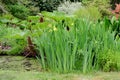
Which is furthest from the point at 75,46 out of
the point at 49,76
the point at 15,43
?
the point at 15,43

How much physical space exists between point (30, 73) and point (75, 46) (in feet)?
3.16

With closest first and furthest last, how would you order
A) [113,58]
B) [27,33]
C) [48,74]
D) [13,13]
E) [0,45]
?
[48,74], [113,58], [27,33], [0,45], [13,13]

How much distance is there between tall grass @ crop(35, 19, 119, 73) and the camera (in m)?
6.04

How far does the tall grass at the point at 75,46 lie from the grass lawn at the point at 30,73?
24 centimetres

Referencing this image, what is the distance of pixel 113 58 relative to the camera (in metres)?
6.25

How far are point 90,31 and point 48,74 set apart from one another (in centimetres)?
124

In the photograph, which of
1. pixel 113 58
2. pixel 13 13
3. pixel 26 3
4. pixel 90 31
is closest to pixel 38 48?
pixel 90 31

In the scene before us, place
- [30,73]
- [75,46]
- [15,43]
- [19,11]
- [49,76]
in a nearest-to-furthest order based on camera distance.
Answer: [49,76], [30,73], [75,46], [15,43], [19,11]

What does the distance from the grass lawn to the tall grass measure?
24 centimetres

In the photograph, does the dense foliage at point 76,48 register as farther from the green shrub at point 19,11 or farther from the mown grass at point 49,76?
the green shrub at point 19,11

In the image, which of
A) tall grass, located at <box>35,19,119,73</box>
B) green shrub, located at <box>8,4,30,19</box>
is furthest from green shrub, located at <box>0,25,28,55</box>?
green shrub, located at <box>8,4,30,19</box>

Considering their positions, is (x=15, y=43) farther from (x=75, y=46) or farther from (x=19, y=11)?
(x=19, y=11)

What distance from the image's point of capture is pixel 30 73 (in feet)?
19.0

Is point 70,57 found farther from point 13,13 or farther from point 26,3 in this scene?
point 26,3
